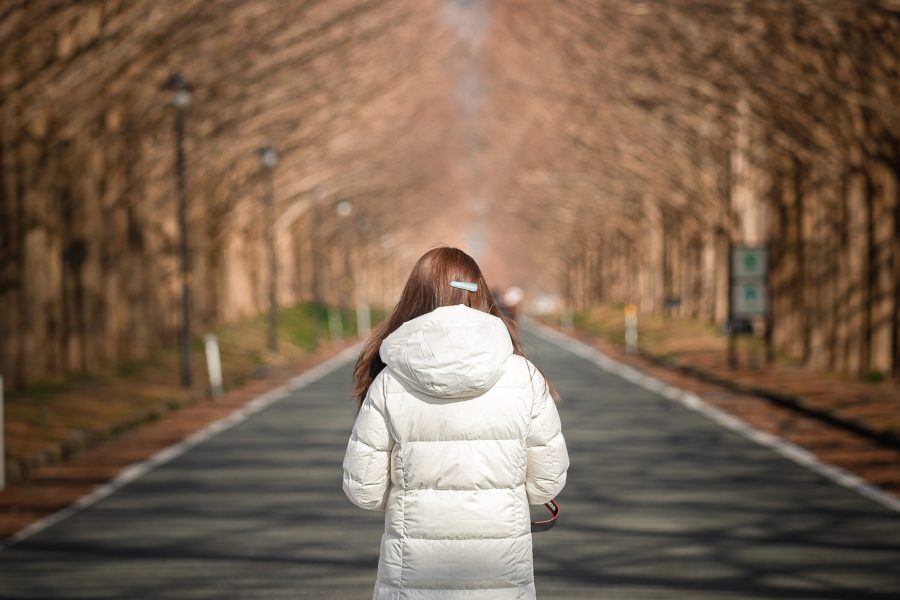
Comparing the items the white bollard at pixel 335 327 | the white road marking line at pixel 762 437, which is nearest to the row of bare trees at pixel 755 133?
the white road marking line at pixel 762 437

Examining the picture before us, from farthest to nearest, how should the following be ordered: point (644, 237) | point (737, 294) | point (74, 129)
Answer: point (644, 237) < point (737, 294) < point (74, 129)

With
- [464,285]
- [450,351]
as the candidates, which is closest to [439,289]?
[464,285]

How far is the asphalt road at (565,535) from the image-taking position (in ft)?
28.5

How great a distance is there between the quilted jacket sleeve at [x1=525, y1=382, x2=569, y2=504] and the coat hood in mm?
194

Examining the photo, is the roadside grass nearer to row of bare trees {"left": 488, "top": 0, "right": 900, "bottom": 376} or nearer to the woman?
row of bare trees {"left": 488, "top": 0, "right": 900, "bottom": 376}

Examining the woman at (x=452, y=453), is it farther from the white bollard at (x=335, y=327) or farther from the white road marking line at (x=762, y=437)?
the white bollard at (x=335, y=327)

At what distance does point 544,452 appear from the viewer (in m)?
4.57

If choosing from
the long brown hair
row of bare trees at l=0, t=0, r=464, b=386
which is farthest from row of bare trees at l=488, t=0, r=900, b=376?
the long brown hair

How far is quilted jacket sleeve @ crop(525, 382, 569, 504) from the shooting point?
4512mm

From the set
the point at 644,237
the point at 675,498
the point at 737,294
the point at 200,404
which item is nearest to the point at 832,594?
the point at 675,498

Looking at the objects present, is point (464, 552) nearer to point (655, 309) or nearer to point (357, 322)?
point (655, 309)

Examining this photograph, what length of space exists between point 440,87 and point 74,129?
145 feet

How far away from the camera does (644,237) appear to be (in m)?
66.6

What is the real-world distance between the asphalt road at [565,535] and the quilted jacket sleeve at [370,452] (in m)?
1.36
